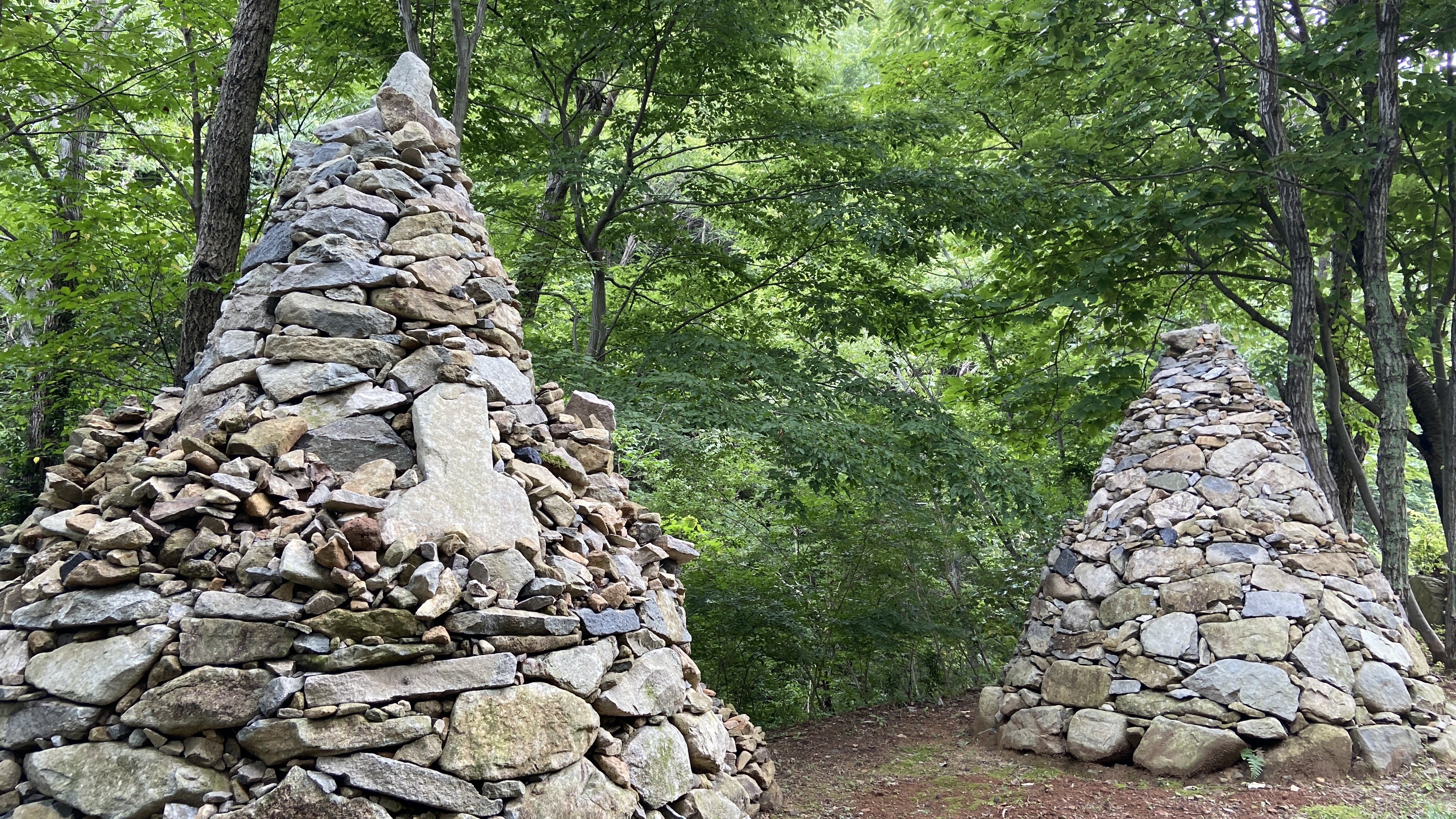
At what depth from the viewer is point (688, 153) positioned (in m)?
11.8

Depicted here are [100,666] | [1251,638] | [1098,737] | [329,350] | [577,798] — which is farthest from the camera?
[1098,737]

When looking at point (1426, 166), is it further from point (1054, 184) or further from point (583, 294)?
point (583, 294)

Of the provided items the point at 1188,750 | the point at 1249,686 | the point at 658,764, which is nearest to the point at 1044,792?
the point at 1188,750

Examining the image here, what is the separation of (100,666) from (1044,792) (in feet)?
16.4

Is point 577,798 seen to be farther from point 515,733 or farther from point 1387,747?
point 1387,747

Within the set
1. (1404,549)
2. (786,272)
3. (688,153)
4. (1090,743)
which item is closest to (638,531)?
(1090,743)

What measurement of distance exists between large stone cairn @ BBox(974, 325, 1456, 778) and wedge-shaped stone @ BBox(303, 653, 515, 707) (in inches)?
184

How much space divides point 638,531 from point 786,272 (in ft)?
15.1

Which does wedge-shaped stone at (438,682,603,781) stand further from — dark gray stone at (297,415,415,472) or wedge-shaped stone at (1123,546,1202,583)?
wedge-shaped stone at (1123,546,1202,583)

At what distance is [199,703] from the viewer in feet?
8.16

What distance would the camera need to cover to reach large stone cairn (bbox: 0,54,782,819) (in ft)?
8.23

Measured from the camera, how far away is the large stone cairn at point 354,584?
8.23ft

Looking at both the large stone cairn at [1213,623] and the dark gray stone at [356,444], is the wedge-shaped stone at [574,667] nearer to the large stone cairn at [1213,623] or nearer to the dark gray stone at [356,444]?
the dark gray stone at [356,444]

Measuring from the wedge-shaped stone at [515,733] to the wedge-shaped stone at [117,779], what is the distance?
2.08 feet
